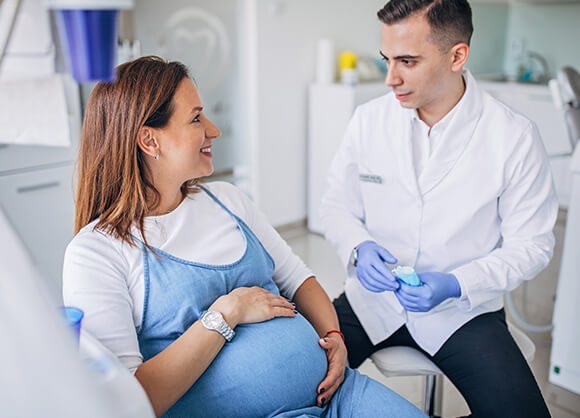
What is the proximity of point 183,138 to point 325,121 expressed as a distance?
230 centimetres

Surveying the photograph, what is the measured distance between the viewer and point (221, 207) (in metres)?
1.22

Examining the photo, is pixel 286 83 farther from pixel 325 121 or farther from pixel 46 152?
pixel 46 152

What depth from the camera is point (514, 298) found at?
262cm

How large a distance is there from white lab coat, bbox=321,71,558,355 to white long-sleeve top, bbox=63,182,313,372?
35cm

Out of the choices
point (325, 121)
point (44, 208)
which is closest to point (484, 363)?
point (44, 208)

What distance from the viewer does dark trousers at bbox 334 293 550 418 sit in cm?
117

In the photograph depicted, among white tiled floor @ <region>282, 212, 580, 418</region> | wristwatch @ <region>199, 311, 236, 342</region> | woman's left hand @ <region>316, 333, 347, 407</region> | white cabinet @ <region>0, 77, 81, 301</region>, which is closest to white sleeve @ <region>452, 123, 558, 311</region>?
woman's left hand @ <region>316, 333, 347, 407</region>

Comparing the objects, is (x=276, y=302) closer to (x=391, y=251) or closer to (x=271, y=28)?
(x=391, y=251)

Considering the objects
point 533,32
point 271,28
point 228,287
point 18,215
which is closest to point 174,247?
point 228,287

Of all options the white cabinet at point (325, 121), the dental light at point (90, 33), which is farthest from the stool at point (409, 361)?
the white cabinet at point (325, 121)

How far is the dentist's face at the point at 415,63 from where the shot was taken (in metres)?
1.34

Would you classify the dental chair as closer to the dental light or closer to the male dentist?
the male dentist

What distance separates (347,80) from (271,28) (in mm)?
537

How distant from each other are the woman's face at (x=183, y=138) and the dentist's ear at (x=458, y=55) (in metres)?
0.67
